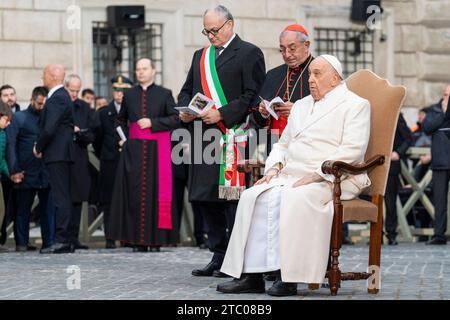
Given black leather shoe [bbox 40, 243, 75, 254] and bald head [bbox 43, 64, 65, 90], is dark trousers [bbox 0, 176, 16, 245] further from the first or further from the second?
bald head [bbox 43, 64, 65, 90]

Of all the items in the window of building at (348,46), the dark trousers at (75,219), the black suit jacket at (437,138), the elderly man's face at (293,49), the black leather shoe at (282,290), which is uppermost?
the window of building at (348,46)

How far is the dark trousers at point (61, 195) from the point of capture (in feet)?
49.2

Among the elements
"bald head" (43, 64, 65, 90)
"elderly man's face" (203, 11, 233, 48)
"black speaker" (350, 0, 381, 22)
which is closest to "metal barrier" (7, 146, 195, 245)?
"bald head" (43, 64, 65, 90)

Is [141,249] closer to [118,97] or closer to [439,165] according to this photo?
[118,97]

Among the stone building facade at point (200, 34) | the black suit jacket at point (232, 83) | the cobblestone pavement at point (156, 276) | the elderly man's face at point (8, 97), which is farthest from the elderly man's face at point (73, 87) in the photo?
the black suit jacket at point (232, 83)

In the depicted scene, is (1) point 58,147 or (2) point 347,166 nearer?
(2) point 347,166

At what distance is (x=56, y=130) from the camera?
14.9m

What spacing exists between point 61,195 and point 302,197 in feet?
21.1

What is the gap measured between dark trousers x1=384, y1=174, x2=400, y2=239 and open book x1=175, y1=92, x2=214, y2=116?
6772 mm

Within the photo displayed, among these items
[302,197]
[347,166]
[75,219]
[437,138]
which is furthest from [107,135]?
[302,197]

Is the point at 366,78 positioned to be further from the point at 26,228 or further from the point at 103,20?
the point at 103,20

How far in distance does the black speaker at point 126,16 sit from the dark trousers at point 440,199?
6.94 m

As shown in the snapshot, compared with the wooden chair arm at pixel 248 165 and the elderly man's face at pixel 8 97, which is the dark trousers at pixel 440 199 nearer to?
the elderly man's face at pixel 8 97
